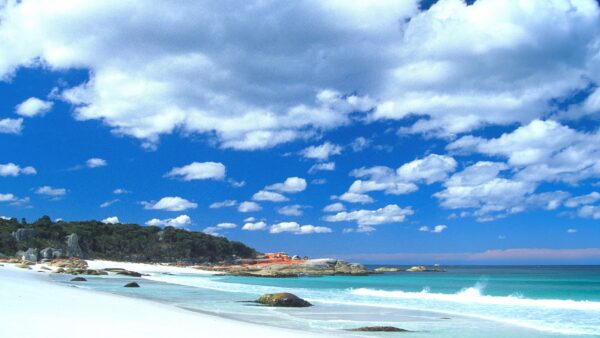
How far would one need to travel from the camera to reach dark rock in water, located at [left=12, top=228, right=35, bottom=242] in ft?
303

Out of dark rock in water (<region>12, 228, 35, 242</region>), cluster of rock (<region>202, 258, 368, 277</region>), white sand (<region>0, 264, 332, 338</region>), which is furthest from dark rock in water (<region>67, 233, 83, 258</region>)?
white sand (<region>0, 264, 332, 338</region>)

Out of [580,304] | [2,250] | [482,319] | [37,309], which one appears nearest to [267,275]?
[2,250]

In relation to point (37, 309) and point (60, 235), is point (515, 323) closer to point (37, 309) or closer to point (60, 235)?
point (37, 309)

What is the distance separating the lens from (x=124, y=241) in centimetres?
11700

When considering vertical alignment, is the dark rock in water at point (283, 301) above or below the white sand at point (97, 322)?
below

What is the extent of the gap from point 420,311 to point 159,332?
18269 millimetres

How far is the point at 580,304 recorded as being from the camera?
1393 inches

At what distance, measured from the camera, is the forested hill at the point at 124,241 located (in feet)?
311

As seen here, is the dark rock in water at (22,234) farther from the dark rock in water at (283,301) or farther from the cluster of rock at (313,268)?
the dark rock in water at (283,301)

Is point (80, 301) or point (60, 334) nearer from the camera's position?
point (60, 334)

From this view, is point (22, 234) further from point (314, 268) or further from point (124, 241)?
point (314, 268)

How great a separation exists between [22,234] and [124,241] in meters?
26.2

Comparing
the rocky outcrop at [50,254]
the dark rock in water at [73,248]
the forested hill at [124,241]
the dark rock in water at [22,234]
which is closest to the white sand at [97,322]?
the rocky outcrop at [50,254]

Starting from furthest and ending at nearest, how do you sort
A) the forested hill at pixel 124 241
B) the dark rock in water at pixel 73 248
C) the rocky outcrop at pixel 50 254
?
the forested hill at pixel 124 241, the dark rock in water at pixel 73 248, the rocky outcrop at pixel 50 254
